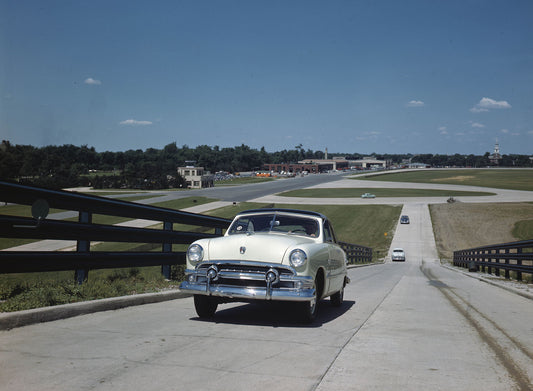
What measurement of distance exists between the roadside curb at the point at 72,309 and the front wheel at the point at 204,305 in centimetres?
121

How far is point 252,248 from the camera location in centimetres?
727

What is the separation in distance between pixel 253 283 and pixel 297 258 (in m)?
0.68

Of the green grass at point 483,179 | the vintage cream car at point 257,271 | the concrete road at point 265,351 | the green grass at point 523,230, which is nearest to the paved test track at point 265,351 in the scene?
the concrete road at point 265,351

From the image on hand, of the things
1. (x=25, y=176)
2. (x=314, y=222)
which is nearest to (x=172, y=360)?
(x=314, y=222)

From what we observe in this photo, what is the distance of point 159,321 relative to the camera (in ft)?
23.4

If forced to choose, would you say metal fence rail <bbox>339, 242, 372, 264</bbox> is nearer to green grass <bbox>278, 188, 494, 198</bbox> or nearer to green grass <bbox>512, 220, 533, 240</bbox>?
green grass <bbox>512, 220, 533, 240</bbox>

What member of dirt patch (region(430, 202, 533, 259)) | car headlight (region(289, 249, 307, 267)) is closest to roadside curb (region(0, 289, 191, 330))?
car headlight (region(289, 249, 307, 267))

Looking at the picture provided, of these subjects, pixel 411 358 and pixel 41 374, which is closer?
pixel 41 374

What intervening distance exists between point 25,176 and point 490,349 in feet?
24.7

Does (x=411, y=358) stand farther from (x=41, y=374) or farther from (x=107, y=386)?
(x=41, y=374)

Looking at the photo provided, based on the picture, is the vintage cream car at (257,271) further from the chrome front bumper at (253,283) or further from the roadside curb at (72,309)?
the roadside curb at (72,309)

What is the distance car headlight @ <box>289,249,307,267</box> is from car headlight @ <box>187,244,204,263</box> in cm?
131

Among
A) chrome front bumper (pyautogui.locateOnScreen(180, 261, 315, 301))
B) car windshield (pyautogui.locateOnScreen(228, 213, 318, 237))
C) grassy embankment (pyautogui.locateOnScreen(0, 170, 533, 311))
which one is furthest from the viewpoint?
car windshield (pyautogui.locateOnScreen(228, 213, 318, 237))

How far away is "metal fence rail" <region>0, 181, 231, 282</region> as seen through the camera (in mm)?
6609
